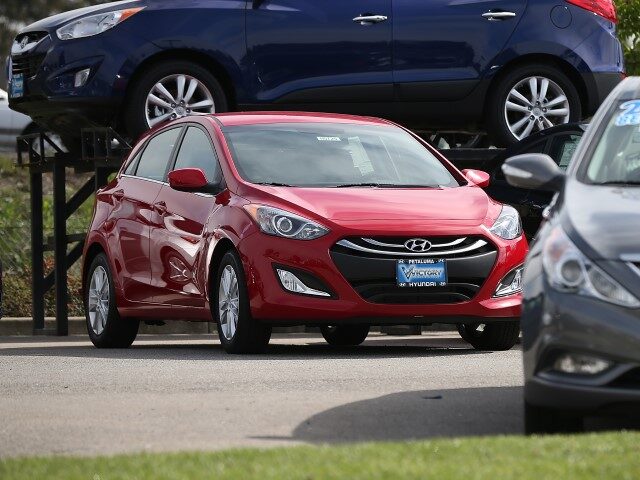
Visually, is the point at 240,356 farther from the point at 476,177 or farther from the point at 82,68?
the point at 82,68

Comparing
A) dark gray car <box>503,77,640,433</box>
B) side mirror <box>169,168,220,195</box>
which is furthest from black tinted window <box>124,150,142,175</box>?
dark gray car <box>503,77,640,433</box>

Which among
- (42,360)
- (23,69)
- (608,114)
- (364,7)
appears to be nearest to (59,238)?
(23,69)

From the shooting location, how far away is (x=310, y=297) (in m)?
11.3

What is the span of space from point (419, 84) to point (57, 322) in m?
5.67

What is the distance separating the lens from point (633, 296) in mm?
6527

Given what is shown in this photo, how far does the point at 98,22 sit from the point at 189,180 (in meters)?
3.49

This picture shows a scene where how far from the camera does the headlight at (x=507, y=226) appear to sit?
11.6 metres

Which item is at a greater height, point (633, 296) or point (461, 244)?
point (633, 296)

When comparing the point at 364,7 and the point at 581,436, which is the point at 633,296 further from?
the point at 364,7

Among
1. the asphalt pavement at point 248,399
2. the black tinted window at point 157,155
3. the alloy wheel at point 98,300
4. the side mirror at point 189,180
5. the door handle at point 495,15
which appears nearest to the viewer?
the asphalt pavement at point 248,399

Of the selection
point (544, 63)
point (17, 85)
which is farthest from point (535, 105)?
point (17, 85)

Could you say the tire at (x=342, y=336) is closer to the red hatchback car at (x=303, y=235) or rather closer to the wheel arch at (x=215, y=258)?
the red hatchback car at (x=303, y=235)

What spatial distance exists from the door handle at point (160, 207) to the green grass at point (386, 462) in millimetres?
6605

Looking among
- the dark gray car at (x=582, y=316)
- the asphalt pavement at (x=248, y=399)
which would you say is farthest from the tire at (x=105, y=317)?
the dark gray car at (x=582, y=316)
